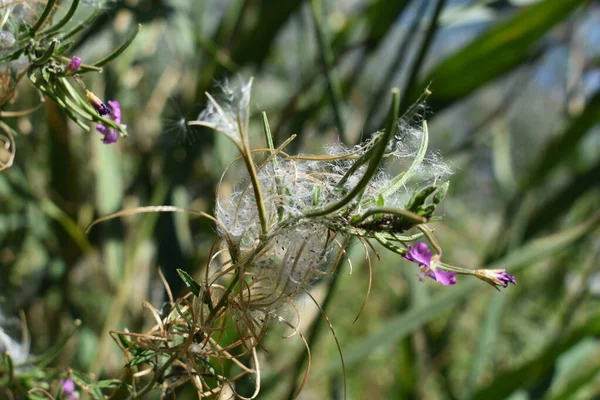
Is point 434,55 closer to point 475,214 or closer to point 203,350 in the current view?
point 475,214

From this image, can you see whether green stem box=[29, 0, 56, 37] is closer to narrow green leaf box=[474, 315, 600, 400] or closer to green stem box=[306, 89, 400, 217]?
green stem box=[306, 89, 400, 217]

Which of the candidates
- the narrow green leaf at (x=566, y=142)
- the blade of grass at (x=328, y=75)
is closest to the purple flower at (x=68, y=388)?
the blade of grass at (x=328, y=75)

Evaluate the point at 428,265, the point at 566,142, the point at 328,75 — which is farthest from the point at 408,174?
the point at 566,142

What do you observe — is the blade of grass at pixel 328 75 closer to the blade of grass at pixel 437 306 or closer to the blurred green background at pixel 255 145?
the blurred green background at pixel 255 145

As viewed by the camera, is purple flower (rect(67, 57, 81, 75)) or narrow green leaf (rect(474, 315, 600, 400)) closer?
purple flower (rect(67, 57, 81, 75))

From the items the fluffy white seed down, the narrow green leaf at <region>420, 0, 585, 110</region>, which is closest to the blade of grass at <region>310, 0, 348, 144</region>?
the narrow green leaf at <region>420, 0, 585, 110</region>

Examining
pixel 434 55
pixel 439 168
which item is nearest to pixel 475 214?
pixel 434 55
